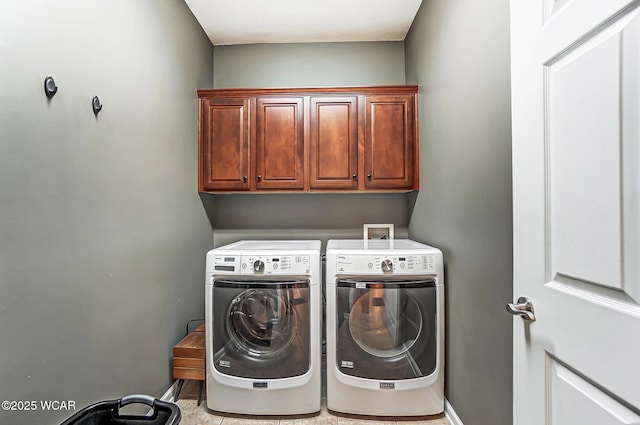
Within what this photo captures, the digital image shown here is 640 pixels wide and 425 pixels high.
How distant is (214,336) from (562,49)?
2.02 metres

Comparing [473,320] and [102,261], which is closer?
[102,261]

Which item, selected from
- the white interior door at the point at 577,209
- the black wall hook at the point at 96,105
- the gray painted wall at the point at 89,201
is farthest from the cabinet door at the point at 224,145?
the white interior door at the point at 577,209

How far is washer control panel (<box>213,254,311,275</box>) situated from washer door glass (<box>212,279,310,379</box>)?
0.07m

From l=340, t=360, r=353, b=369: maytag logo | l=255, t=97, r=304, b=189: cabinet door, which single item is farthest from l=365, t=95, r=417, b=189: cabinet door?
l=340, t=360, r=353, b=369: maytag logo

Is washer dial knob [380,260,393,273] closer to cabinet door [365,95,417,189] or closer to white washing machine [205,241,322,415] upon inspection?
white washing machine [205,241,322,415]

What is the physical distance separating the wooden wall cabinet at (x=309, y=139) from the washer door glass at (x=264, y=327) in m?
0.89

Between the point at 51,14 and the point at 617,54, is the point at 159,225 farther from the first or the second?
the point at 617,54

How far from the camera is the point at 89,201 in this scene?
1.31m

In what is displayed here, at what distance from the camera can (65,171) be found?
1192 mm

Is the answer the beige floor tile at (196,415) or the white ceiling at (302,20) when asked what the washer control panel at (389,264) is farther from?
the white ceiling at (302,20)

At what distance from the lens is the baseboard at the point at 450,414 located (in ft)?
5.57

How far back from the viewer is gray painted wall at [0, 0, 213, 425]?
1006 millimetres

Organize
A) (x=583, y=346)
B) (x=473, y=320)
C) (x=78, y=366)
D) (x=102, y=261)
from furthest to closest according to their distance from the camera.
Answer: (x=473, y=320), (x=102, y=261), (x=78, y=366), (x=583, y=346)

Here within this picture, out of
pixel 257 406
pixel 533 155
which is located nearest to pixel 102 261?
pixel 257 406
